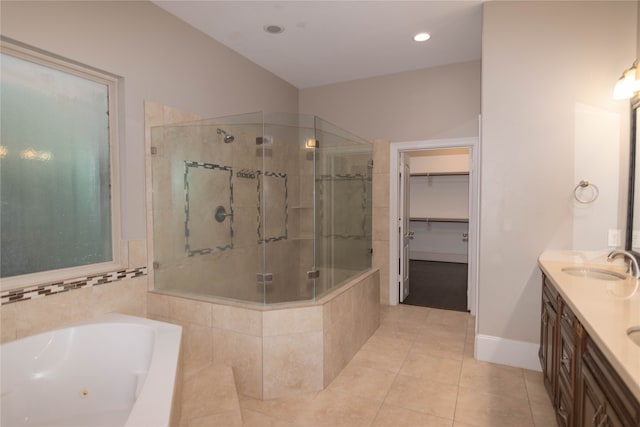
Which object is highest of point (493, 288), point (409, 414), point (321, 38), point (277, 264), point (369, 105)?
point (321, 38)

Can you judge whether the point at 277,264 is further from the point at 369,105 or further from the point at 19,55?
the point at 369,105

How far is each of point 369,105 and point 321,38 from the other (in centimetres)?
124

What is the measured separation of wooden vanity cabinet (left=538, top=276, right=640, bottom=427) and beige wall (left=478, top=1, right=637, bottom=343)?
1.40 feet

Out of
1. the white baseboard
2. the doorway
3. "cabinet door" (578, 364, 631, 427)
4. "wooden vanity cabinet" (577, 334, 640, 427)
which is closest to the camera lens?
"wooden vanity cabinet" (577, 334, 640, 427)

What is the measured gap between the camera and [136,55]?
8.23ft

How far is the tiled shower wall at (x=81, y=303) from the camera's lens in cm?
191

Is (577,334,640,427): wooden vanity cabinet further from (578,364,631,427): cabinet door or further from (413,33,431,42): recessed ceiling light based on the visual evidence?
(413,33,431,42): recessed ceiling light

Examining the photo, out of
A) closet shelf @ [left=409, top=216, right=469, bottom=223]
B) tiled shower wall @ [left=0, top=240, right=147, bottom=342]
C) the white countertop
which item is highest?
closet shelf @ [left=409, top=216, right=469, bottom=223]

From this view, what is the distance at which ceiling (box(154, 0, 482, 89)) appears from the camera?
268 centimetres

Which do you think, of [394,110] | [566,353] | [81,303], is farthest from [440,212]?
[81,303]

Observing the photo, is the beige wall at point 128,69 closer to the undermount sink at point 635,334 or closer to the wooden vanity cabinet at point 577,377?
the wooden vanity cabinet at point 577,377

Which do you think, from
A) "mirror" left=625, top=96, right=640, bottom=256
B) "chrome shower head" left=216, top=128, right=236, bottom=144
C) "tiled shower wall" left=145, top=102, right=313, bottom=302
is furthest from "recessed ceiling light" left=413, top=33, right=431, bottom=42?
"chrome shower head" left=216, top=128, right=236, bottom=144

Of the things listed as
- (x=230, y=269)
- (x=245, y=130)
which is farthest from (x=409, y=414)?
(x=245, y=130)

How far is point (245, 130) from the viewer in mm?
2787
